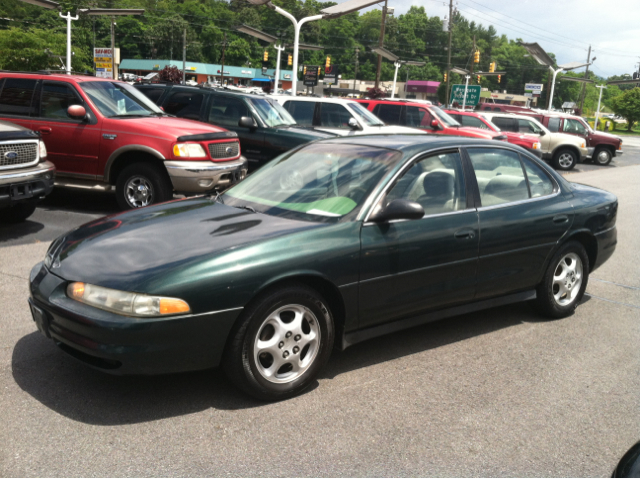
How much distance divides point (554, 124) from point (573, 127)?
0.99m

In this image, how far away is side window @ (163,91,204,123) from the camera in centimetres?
1167

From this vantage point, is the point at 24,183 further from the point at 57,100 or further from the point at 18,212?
the point at 57,100

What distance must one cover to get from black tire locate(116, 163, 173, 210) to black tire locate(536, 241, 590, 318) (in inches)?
206

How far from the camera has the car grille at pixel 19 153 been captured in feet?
23.5

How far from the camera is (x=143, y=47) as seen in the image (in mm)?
121625

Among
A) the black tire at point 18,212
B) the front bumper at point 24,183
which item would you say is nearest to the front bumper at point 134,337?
the front bumper at point 24,183

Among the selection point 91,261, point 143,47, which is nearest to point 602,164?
point 91,261

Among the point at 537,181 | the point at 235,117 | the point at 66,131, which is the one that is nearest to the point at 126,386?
the point at 537,181

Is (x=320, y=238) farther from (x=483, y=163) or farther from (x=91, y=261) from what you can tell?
(x=483, y=163)

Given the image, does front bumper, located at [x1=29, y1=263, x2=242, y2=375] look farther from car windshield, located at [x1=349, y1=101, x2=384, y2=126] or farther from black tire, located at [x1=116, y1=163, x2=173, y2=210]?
car windshield, located at [x1=349, y1=101, x2=384, y2=126]

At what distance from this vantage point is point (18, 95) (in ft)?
30.6

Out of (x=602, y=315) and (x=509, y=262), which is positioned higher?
(x=509, y=262)

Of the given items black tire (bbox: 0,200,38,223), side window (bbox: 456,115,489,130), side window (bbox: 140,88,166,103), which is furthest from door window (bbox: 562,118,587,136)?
black tire (bbox: 0,200,38,223)

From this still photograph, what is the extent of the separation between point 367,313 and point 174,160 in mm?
5305
